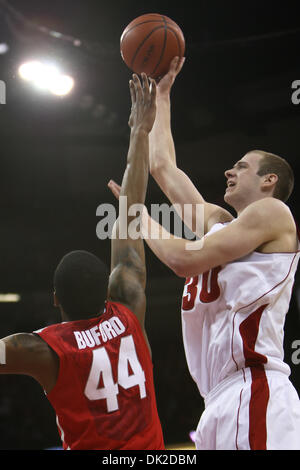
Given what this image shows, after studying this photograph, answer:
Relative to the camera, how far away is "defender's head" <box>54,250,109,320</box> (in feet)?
6.88

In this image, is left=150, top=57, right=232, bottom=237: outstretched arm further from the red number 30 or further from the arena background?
the arena background

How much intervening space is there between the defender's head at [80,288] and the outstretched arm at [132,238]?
0.20 metres

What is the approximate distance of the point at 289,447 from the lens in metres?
2.03

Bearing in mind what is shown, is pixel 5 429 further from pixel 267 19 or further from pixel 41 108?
pixel 267 19

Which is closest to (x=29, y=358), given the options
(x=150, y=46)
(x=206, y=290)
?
(x=206, y=290)

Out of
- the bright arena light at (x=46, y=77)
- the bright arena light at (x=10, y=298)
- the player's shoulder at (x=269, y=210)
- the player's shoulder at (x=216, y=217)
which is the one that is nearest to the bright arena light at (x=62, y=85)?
the bright arena light at (x=46, y=77)

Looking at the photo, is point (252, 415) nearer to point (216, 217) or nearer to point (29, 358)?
point (29, 358)

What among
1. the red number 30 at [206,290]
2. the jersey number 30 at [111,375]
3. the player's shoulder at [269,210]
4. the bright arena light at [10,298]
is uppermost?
the player's shoulder at [269,210]

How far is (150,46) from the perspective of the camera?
311 centimetres

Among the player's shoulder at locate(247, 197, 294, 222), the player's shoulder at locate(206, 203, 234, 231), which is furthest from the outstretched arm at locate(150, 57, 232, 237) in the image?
the player's shoulder at locate(247, 197, 294, 222)

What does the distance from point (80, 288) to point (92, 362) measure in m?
0.30

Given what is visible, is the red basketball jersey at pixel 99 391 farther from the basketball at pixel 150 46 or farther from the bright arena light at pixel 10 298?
the bright arena light at pixel 10 298

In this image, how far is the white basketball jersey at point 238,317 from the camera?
2.26m

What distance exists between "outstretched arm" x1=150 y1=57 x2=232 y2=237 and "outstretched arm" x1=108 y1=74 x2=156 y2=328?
2.08 ft
